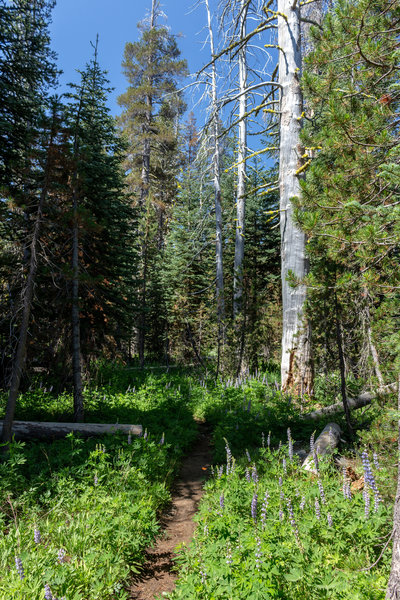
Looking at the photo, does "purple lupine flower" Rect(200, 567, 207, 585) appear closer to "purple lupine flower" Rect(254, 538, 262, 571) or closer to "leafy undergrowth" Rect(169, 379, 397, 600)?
"leafy undergrowth" Rect(169, 379, 397, 600)

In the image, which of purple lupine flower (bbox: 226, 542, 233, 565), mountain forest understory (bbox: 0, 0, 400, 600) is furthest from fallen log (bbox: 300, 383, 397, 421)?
purple lupine flower (bbox: 226, 542, 233, 565)

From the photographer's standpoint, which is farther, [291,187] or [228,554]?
[291,187]

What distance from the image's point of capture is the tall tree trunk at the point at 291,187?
24.2 ft

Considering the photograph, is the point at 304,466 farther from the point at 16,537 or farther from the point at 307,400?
the point at 16,537

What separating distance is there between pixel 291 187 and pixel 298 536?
6.77 m

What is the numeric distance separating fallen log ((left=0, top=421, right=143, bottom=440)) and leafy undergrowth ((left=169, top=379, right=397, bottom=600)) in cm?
234

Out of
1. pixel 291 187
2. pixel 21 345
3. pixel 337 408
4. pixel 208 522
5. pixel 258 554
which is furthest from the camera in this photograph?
pixel 291 187

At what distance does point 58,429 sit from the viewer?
20.2 ft

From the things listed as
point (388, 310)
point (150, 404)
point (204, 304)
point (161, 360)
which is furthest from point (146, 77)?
point (388, 310)

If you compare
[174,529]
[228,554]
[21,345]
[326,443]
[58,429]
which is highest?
[21,345]

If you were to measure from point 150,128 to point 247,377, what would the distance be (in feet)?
61.4

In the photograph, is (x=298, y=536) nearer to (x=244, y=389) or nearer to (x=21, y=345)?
(x=21, y=345)

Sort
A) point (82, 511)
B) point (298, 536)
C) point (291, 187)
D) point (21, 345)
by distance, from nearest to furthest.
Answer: point (298, 536) < point (82, 511) < point (21, 345) < point (291, 187)

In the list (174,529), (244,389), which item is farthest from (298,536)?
(244,389)
